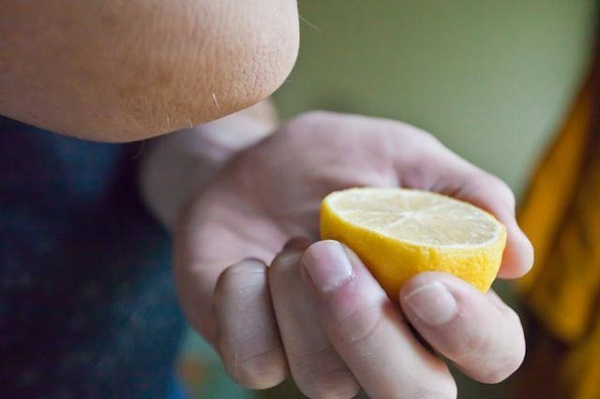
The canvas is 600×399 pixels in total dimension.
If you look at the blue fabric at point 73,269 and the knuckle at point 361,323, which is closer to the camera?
the knuckle at point 361,323

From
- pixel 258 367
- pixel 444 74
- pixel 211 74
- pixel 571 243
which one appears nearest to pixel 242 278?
pixel 258 367

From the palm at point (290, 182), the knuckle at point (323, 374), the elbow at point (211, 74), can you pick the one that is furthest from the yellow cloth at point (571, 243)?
the elbow at point (211, 74)

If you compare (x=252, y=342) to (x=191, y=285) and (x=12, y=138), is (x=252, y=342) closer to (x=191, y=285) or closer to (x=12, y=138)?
(x=191, y=285)

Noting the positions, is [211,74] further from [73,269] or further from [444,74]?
[444,74]

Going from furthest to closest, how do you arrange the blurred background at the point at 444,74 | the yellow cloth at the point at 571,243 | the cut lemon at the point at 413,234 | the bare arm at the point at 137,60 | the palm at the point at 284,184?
1. the blurred background at the point at 444,74
2. the yellow cloth at the point at 571,243
3. the palm at the point at 284,184
4. the cut lemon at the point at 413,234
5. the bare arm at the point at 137,60

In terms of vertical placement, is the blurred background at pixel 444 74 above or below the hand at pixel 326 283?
below

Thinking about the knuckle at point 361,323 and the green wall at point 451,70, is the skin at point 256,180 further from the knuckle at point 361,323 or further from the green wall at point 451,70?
the green wall at point 451,70
